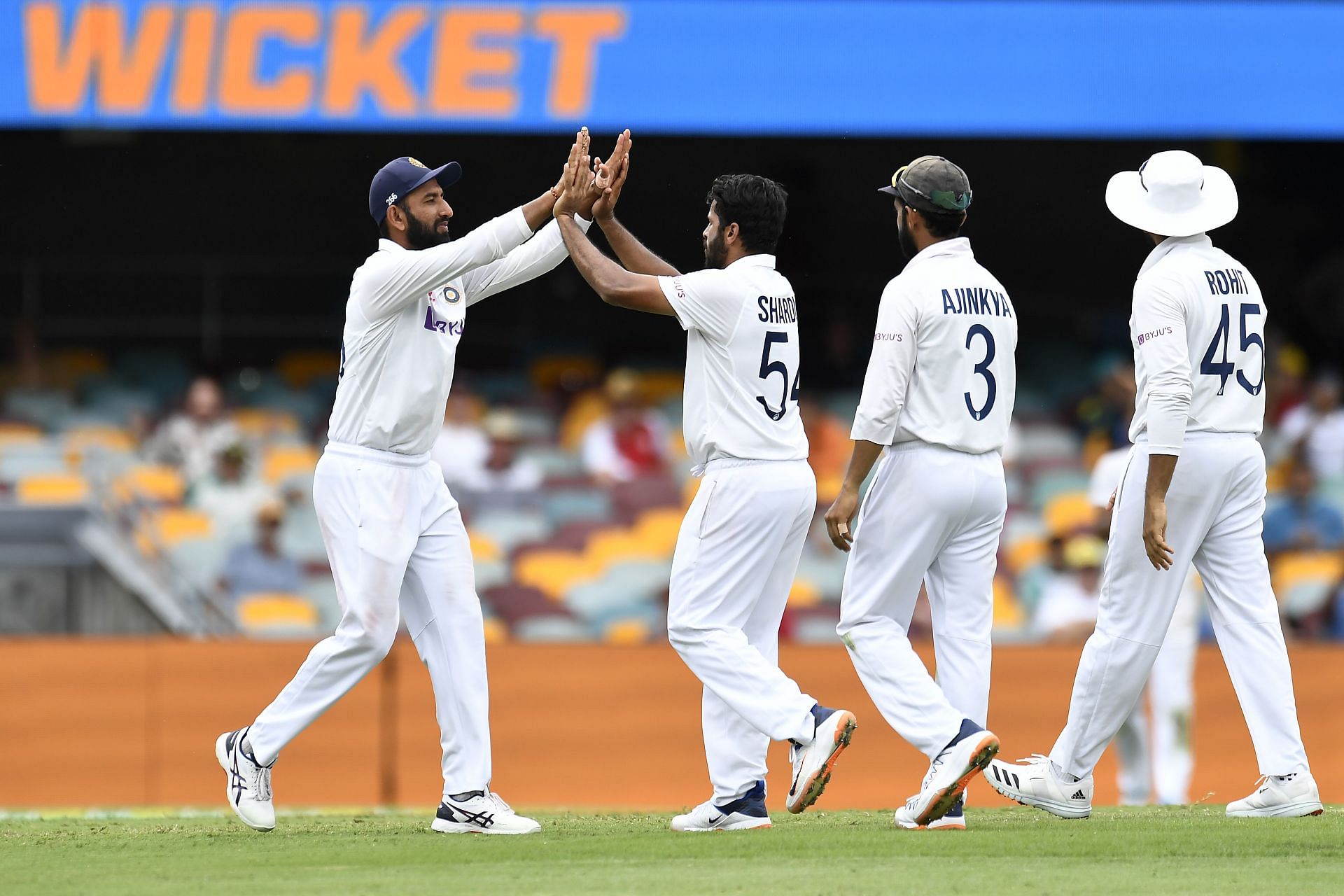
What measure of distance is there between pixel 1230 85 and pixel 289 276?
744 centimetres

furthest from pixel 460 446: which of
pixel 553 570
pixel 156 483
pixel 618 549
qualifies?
pixel 156 483

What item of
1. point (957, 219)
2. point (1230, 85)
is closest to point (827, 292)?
point (1230, 85)

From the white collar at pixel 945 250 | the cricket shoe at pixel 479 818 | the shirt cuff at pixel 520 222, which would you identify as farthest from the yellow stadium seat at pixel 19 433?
the white collar at pixel 945 250

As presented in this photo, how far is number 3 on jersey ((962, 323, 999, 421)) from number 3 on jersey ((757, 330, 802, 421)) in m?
0.58

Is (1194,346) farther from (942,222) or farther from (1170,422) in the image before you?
(942,222)

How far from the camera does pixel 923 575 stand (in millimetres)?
6195

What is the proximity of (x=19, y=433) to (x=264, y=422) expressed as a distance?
71.2 inches

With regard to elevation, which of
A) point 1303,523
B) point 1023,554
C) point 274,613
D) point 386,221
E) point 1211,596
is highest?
point 386,221

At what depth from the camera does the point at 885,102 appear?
12734 mm

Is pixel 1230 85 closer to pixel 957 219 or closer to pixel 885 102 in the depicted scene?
pixel 885 102

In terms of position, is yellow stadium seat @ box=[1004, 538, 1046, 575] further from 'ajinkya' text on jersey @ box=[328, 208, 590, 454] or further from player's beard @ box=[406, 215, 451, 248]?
player's beard @ box=[406, 215, 451, 248]

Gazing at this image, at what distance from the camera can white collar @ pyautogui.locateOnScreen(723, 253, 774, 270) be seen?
6.20m

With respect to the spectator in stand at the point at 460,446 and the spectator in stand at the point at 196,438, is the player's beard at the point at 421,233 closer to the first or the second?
the spectator in stand at the point at 460,446

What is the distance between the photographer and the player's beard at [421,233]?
6566mm
